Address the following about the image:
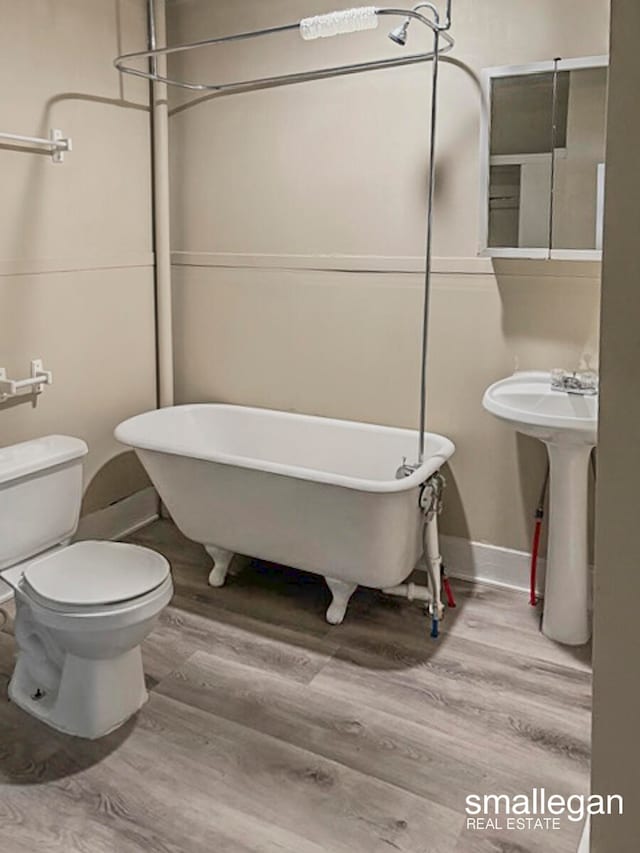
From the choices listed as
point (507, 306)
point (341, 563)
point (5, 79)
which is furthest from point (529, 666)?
point (5, 79)

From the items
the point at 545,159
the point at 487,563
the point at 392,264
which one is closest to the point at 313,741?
the point at 487,563

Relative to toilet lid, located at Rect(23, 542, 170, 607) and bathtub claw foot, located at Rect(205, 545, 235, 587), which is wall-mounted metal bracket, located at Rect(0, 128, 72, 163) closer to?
toilet lid, located at Rect(23, 542, 170, 607)

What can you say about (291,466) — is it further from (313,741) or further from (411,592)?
(313,741)

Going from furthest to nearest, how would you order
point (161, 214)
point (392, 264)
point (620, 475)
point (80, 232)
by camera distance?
1. point (161, 214)
2. point (80, 232)
3. point (392, 264)
4. point (620, 475)

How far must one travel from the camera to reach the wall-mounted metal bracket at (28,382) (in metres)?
2.94

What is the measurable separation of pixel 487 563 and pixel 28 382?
1.94m

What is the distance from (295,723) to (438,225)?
188 cm

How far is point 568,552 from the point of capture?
2.69 metres

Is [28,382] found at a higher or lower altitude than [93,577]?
higher

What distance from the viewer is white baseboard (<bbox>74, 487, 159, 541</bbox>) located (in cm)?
347

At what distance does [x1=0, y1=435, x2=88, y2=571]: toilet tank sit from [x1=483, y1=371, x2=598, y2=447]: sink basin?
1.48 m

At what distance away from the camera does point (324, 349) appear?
11.1 feet

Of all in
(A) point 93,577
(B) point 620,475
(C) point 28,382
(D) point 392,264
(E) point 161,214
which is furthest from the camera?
(E) point 161,214

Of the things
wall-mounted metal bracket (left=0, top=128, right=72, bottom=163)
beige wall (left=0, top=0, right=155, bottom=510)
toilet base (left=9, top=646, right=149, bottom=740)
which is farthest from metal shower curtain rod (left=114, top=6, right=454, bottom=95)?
toilet base (left=9, top=646, right=149, bottom=740)
